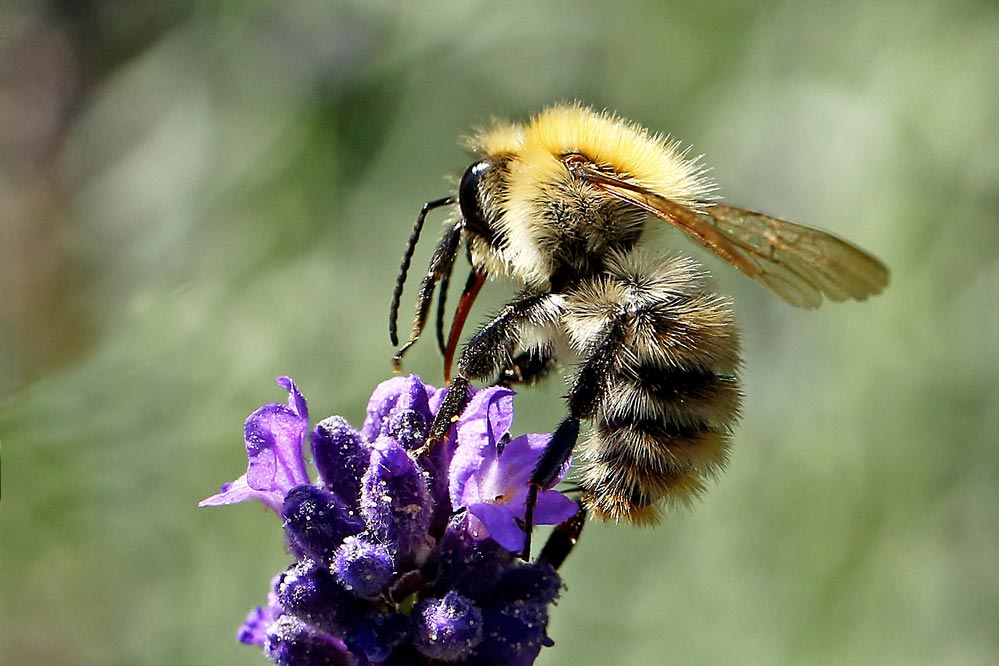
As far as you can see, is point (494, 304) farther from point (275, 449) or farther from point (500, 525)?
point (500, 525)

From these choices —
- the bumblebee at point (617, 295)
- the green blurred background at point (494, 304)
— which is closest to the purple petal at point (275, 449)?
the bumblebee at point (617, 295)

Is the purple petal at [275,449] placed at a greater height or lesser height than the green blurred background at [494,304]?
lesser

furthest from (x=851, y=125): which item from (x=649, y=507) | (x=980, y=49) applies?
(x=649, y=507)

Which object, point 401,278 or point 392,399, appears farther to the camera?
point 401,278

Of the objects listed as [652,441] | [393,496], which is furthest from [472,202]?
[393,496]

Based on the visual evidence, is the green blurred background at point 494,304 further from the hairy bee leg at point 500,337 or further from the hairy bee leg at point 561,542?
the hairy bee leg at point 561,542

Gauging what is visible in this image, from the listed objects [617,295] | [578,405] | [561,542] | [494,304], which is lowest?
[561,542]

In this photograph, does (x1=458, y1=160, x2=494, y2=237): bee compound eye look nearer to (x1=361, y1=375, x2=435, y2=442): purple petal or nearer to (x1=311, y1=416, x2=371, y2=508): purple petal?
(x1=361, y1=375, x2=435, y2=442): purple petal

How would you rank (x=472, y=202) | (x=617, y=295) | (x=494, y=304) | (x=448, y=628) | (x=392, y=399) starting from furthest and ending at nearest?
(x=494, y=304), (x=472, y=202), (x=617, y=295), (x=392, y=399), (x=448, y=628)
